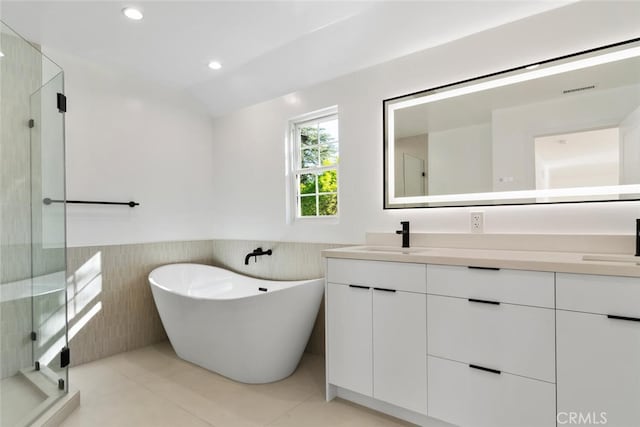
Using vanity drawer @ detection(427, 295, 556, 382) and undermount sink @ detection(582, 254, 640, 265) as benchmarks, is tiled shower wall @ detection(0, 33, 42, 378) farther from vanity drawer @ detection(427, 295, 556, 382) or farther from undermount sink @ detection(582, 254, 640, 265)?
undermount sink @ detection(582, 254, 640, 265)

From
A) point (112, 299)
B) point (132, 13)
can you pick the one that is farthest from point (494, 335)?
point (112, 299)

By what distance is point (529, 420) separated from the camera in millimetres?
1372

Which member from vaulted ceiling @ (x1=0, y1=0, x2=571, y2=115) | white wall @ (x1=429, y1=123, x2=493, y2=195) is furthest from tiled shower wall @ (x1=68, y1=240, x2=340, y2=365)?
vaulted ceiling @ (x1=0, y1=0, x2=571, y2=115)

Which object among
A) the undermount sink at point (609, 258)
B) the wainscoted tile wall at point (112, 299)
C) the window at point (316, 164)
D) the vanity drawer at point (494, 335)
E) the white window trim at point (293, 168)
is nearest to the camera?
the vanity drawer at point (494, 335)

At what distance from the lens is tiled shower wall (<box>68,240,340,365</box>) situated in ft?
8.61

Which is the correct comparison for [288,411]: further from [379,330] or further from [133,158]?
[133,158]

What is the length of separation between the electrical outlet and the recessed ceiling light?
8.27 feet

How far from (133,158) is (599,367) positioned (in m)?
3.52

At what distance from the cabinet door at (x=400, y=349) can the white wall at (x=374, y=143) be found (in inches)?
26.0

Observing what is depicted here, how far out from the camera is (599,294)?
125 centimetres

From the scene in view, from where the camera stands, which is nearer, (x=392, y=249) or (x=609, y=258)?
(x=609, y=258)

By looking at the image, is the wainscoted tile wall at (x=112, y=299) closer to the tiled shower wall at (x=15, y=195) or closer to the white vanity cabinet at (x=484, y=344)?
the tiled shower wall at (x=15, y=195)

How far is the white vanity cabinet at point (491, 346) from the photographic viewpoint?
135cm

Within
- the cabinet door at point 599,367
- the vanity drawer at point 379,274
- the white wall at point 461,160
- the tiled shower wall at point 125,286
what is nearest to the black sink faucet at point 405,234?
the white wall at point 461,160
